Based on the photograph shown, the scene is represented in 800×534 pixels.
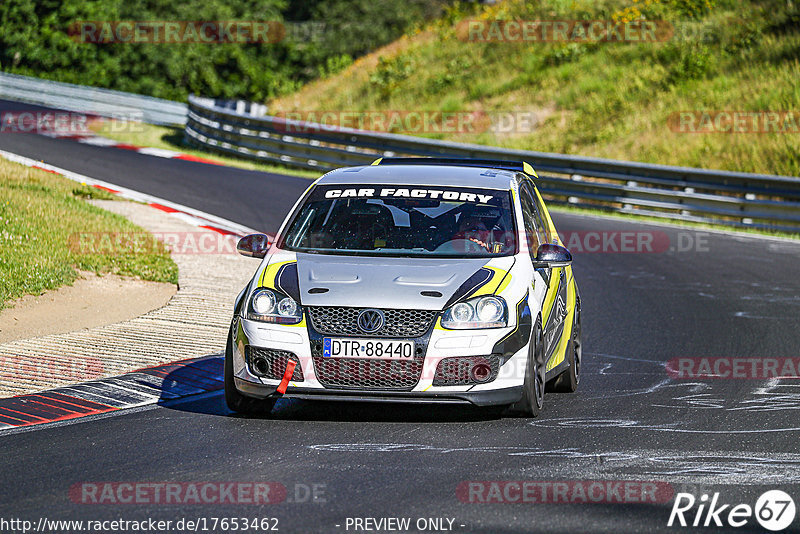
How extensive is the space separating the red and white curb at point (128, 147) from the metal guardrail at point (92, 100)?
14.1 ft

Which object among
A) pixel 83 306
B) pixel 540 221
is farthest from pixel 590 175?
pixel 540 221

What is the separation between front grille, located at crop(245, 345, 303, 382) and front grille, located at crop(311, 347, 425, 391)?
0.14m

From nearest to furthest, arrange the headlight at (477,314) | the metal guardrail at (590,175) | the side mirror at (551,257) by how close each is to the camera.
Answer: the headlight at (477,314) < the side mirror at (551,257) < the metal guardrail at (590,175)

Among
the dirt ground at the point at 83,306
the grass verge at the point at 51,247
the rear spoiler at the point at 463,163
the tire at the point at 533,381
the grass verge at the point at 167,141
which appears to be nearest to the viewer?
the tire at the point at 533,381

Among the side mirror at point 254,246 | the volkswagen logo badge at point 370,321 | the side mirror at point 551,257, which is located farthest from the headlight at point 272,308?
the side mirror at point 551,257

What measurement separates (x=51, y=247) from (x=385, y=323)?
7.68 meters

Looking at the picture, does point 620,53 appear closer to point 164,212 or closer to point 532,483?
point 164,212

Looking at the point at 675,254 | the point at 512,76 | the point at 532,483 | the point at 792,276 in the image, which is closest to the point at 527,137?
the point at 512,76

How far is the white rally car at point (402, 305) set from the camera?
7.10 metres

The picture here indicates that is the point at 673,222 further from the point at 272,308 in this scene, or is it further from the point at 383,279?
the point at 272,308

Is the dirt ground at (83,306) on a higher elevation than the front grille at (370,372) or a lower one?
lower

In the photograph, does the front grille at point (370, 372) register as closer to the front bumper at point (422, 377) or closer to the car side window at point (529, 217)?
the front bumper at point (422, 377)

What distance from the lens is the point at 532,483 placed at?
5988mm

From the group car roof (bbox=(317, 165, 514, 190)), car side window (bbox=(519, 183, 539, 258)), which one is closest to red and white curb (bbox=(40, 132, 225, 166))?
car roof (bbox=(317, 165, 514, 190))
